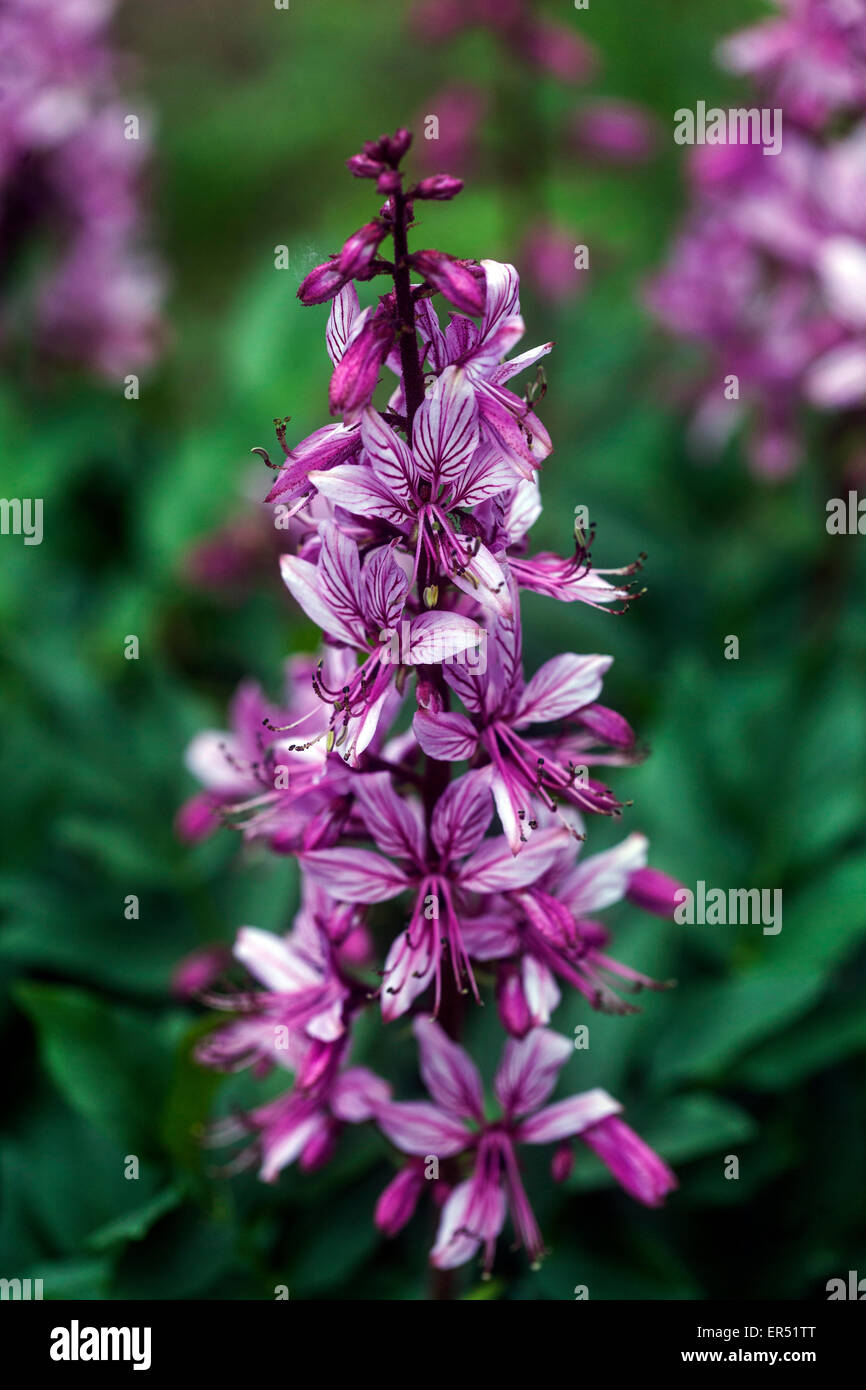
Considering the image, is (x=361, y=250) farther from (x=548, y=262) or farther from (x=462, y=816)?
(x=548, y=262)

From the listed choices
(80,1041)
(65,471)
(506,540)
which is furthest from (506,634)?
(65,471)

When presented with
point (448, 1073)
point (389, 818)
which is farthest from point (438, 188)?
point (448, 1073)

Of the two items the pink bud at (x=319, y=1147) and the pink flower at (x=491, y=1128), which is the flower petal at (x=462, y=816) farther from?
the pink bud at (x=319, y=1147)

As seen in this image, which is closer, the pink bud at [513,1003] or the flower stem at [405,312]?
the flower stem at [405,312]

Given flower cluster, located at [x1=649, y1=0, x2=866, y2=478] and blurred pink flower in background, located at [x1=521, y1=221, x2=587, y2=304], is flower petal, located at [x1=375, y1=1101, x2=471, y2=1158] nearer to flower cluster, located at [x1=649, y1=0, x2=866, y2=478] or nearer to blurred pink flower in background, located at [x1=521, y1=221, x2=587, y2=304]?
flower cluster, located at [x1=649, y1=0, x2=866, y2=478]

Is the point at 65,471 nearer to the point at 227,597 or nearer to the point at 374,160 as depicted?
the point at 227,597

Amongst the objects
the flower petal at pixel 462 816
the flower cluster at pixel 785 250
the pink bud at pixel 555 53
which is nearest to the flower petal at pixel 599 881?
the flower petal at pixel 462 816
